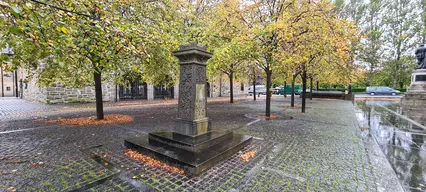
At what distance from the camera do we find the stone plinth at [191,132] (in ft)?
13.8

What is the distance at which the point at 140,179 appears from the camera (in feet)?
10.8

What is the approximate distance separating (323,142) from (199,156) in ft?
13.1

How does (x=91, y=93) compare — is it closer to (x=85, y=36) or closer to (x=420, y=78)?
(x=85, y=36)

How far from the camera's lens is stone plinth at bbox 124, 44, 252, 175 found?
13.8ft

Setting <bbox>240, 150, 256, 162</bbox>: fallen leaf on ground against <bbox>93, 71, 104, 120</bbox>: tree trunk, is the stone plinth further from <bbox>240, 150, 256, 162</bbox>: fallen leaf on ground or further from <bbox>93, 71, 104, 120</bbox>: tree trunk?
<bbox>93, 71, 104, 120</bbox>: tree trunk

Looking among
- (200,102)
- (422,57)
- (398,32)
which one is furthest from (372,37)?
(200,102)

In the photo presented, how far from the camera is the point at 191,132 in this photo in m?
4.55

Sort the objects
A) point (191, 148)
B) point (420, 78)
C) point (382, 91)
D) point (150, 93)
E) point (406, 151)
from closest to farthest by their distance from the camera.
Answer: point (191, 148) < point (406, 151) < point (420, 78) < point (150, 93) < point (382, 91)

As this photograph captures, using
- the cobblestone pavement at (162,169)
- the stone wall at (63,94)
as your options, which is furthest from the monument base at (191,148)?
the stone wall at (63,94)

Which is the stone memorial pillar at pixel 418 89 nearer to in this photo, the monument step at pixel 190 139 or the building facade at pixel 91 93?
the building facade at pixel 91 93

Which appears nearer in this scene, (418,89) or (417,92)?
(417,92)

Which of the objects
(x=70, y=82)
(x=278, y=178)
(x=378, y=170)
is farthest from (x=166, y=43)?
(x=378, y=170)

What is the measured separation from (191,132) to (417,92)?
61.6 ft

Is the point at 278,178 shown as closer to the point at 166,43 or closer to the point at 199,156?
the point at 199,156
